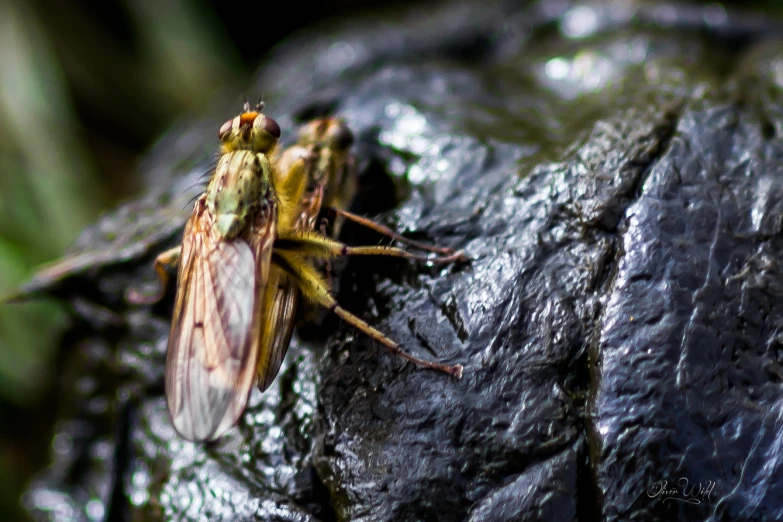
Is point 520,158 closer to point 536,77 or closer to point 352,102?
point 352,102

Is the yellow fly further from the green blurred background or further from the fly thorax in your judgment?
the green blurred background

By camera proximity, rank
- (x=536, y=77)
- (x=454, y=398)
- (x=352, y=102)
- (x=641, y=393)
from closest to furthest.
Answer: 1. (x=641, y=393)
2. (x=454, y=398)
3. (x=352, y=102)
4. (x=536, y=77)

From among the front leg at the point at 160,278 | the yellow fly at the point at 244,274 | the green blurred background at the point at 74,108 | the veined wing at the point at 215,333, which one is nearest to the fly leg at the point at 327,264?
the yellow fly at the point at 244,274

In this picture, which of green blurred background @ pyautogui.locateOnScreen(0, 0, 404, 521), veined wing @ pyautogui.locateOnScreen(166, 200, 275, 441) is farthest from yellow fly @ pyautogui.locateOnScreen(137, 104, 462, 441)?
green blurred background @ pyautogui.locateOnScreen(0, 0, 404, 521)

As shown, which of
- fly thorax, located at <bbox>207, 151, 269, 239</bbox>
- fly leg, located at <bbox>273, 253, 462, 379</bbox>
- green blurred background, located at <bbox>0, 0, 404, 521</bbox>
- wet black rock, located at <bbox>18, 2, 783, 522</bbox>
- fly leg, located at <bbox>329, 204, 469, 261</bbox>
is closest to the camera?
wet black rock, located at <bbox>18, 2, 783, 522</bbox>

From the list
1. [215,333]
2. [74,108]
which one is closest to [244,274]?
[215,333]

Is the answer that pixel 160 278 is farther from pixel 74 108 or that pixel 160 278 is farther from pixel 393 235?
pixel 74 108

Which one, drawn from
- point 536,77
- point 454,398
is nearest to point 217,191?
point 454,398
